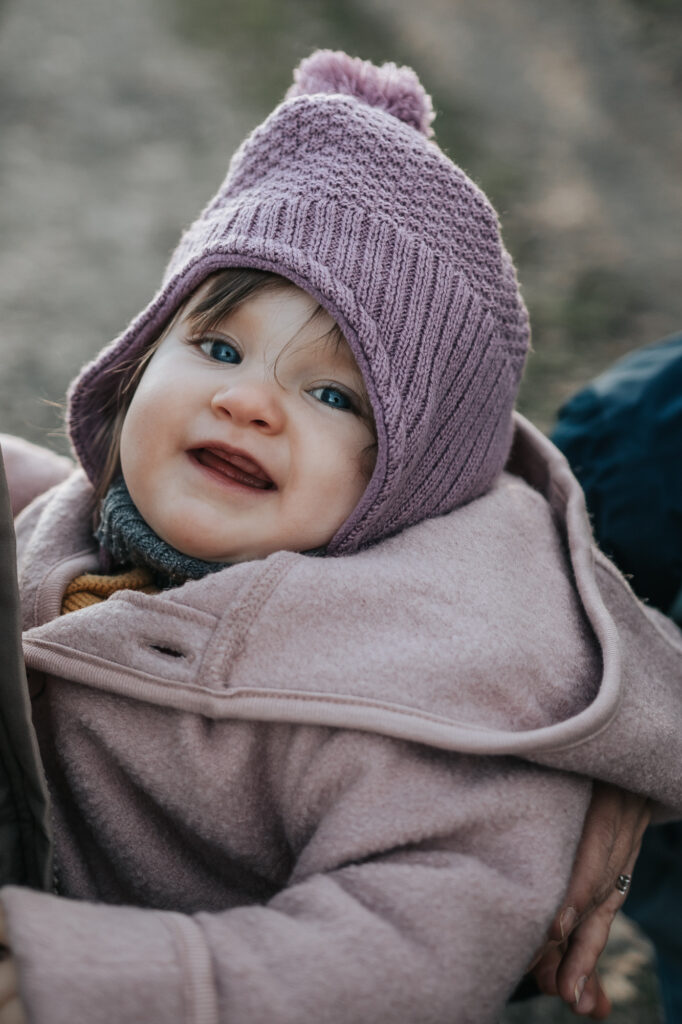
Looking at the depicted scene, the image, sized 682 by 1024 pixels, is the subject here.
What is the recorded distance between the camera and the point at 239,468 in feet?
4.35

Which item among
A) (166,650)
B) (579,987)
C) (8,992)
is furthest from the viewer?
(579,987)

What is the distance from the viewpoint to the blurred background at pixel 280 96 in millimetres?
3934

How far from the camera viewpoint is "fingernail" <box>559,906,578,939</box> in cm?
125

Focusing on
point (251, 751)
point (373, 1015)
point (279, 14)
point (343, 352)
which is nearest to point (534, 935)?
point (373, 1015)

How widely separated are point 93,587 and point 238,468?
0.28 metres

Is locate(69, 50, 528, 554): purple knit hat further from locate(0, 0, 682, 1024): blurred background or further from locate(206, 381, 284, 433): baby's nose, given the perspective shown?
locate(0, 0, 682, 1024): blurred background

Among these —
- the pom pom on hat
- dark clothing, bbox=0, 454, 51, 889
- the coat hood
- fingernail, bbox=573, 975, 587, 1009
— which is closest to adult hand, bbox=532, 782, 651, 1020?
fingernail, bbox=573, 975, 587, 1009

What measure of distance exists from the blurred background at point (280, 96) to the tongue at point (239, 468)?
54.8 inches

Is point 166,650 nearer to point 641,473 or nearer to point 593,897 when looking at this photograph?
point 593,897

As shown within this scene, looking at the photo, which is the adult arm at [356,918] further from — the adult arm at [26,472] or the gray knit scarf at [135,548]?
the adult arm at [26,472]

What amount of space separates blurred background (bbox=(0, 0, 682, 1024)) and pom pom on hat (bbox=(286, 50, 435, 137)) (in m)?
1.34

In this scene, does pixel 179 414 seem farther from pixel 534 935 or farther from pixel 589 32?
pixel 589 32

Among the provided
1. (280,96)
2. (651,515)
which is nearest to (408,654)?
(651,515)

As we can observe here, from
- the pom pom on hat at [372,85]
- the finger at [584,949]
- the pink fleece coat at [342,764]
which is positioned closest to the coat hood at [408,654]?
the pink fleece coat at [342,764]
